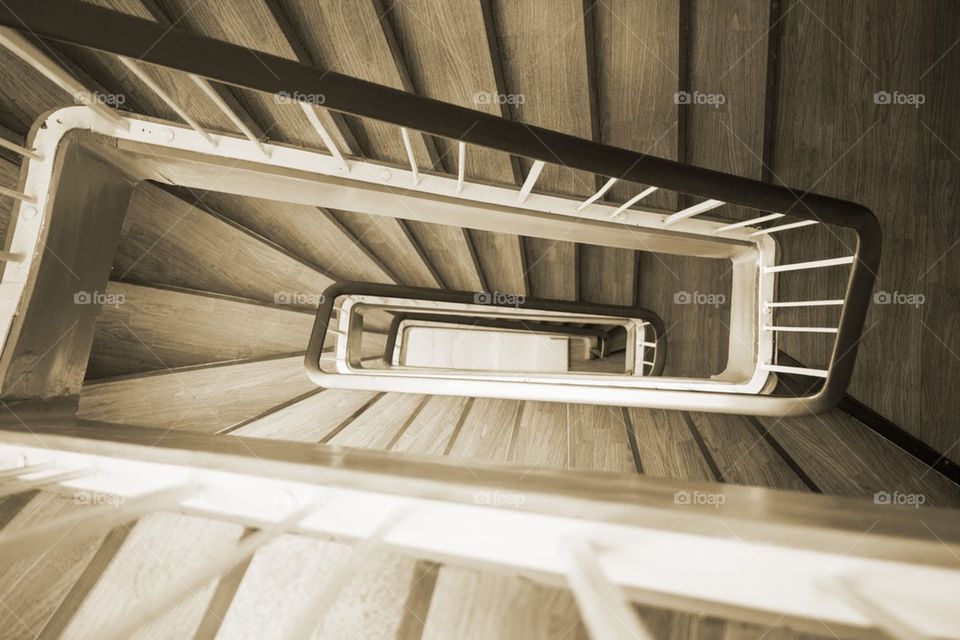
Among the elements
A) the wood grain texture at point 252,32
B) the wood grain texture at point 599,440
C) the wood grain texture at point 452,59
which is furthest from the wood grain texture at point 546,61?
the wood grain texture at point 599,440

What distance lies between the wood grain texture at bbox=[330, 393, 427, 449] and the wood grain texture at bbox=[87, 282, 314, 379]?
0.64 meters

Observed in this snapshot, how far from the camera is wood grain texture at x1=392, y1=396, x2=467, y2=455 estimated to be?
5.90 feet

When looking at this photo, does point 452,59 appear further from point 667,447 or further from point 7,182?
point 667,447

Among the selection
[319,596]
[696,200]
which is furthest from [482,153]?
[319,596]

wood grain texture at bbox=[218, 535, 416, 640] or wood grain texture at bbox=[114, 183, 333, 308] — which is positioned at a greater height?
wood grain texture at bbox=[114, 183, 333, 308]

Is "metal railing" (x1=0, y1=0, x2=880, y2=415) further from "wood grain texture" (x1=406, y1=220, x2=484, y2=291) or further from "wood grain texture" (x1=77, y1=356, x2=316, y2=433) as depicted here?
"wood grain texture" (x1=406, y1=220, x2=484, y2=291)

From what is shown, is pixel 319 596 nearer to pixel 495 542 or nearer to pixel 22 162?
pixel 495 542

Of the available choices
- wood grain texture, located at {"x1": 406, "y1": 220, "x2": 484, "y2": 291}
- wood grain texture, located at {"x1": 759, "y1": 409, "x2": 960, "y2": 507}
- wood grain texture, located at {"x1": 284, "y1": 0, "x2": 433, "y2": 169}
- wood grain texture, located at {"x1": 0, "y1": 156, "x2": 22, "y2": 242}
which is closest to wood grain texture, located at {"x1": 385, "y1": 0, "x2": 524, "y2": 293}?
wood grain texture, located at {"x1": 284, "y1": 0, "x2": 433, "y2": 169}

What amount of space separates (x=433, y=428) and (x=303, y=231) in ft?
4.00

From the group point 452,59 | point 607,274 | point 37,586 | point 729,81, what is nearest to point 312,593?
point 37,586

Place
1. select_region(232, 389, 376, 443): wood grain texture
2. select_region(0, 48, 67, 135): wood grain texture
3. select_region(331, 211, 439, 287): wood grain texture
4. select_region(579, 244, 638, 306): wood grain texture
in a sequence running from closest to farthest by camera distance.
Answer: select_region(0, 48, 67, 135): wood grain texture → select_region(232, 389, 376, 443): wood grain texture → select_region(331, 211, 439, 287): wood grain texture → select_region(579, 244, 638, 306): wood grain texture

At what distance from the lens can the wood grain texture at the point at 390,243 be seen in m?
2.19

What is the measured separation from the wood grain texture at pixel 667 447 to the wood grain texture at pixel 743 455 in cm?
6

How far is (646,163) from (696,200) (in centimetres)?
136
